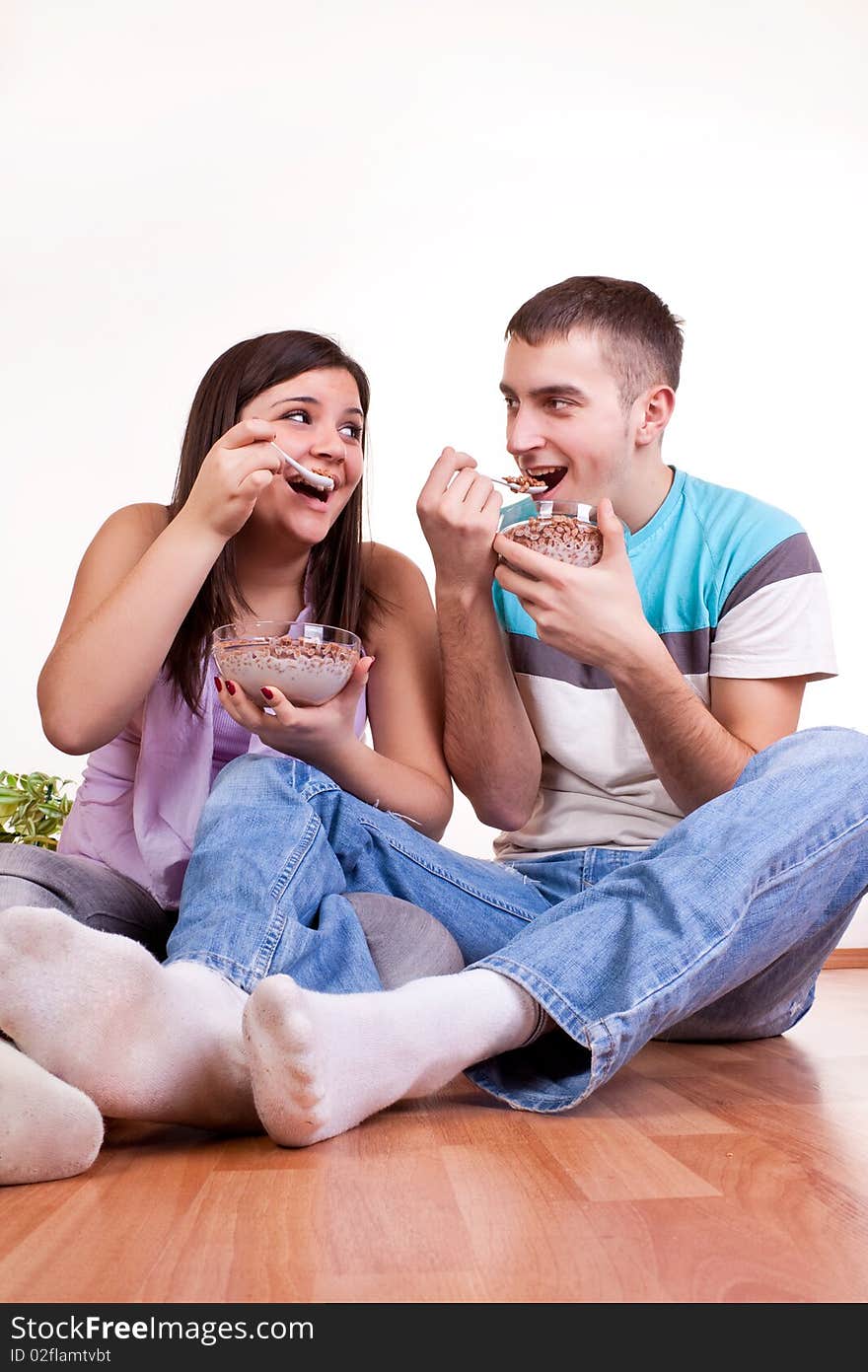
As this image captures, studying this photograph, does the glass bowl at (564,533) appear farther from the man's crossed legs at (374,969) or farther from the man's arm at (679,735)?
the man's crossed legs at (374,969)

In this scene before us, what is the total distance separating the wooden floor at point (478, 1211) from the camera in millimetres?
583

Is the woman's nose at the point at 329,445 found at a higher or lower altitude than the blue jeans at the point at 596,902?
higher

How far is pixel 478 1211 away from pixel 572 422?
1085mm

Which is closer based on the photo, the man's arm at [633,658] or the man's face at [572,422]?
the man's arm at [633,658]

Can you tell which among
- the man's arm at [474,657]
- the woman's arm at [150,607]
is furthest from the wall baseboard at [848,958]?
the woman's arm at [150,607]

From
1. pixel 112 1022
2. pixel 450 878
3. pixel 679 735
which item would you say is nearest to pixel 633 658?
pixel 679 735

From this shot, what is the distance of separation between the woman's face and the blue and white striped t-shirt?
24 cm

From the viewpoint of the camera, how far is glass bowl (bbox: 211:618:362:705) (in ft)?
4.04

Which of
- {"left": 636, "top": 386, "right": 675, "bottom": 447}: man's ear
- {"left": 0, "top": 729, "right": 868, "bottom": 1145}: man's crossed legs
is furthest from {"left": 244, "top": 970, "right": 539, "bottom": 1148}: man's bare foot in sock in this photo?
{"left": 636, "top": 386, "right": 675, "bottom": 447}: man's ear

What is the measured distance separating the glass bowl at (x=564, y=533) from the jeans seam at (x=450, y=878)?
0.38 meters

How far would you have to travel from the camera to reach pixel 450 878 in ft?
4.16

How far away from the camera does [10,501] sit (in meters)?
3.20

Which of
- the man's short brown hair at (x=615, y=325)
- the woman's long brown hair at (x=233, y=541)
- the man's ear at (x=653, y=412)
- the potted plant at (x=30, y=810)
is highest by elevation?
the man's short brown hair at (x=615, y=325)
